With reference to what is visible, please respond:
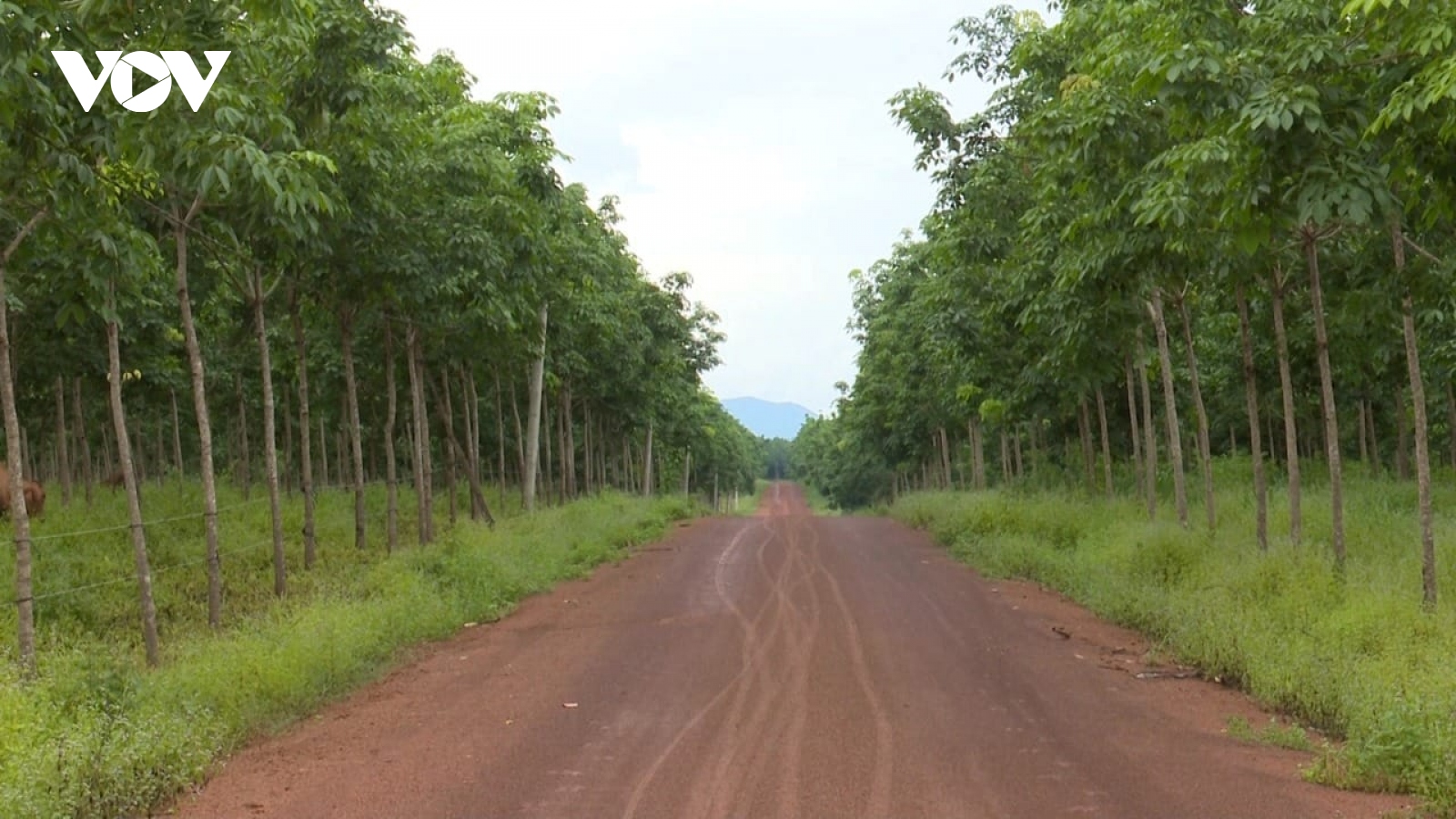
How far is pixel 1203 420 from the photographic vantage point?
1675 centimetres

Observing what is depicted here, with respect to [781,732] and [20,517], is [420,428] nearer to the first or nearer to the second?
[20,517]

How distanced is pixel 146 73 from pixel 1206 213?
7.85 m

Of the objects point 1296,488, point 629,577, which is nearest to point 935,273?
point 629,577

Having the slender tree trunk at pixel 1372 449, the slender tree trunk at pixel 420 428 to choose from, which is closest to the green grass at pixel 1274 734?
the slender tree trunk at pixel 420 428

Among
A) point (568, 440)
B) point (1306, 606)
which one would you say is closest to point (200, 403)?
point (1306, 606)

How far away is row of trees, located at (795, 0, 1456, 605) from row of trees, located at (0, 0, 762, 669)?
19.6 feet

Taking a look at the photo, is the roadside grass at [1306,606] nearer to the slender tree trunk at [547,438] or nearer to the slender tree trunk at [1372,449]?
the slender tree trunk at [1372,449]

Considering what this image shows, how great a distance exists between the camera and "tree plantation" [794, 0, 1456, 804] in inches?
290

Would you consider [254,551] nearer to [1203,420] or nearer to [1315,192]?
[1203,420]

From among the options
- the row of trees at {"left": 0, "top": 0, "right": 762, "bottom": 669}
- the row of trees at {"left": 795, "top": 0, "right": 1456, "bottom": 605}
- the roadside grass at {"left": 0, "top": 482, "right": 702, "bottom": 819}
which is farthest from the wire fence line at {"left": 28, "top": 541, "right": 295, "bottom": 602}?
the row of trees at {"left": 795, "top": 0, "right": 1456, "bottom": 605}

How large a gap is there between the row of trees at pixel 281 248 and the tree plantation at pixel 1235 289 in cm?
607

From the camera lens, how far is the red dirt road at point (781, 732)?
715cm

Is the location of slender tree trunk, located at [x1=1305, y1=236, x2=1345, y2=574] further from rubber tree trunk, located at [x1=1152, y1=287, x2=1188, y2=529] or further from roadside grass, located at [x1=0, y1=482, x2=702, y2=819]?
roadside grass, located at [x1=0, y1=482, x2=702, y2=819]

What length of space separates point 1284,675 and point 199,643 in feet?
32.1
